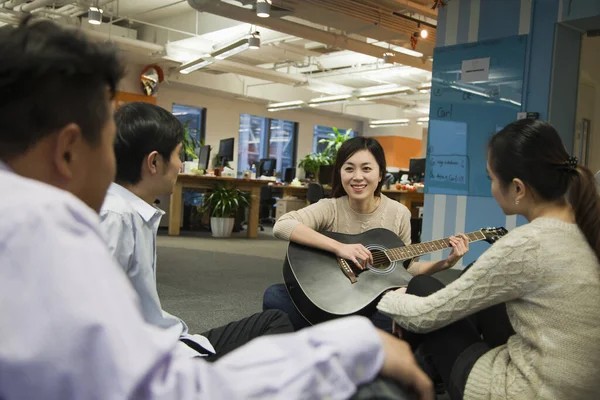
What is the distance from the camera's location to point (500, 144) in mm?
1544

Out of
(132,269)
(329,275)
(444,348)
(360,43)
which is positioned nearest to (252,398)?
(132,269)

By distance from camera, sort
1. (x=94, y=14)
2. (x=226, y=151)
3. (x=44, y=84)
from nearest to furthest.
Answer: (x=44, y=84)
(x=94, y=14)
(x=226, y=151)

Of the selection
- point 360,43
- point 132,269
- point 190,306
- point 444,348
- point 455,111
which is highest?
point 360,43

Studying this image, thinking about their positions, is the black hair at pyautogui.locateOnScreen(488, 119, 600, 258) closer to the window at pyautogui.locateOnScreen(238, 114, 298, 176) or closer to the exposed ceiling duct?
the exposed ceiling duct

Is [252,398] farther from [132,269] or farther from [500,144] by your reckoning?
[500,144]

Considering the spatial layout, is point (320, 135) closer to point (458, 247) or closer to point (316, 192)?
point (316, 192)

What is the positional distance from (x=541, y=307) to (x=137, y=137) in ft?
3.74

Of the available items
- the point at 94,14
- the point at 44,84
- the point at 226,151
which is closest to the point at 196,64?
the point at 226,151

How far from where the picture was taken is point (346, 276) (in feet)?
7.54

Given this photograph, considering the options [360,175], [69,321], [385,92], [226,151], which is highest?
[385,92]

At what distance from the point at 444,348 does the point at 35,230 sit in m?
1.38

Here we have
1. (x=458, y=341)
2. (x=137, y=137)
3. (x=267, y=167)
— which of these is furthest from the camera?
(x=267, y=167)

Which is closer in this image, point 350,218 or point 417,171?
point 350,218

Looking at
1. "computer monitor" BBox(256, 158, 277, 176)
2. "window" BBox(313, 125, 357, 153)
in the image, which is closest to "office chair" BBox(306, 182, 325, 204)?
"computer monitor" BBox(256, 158, 277, 176)
